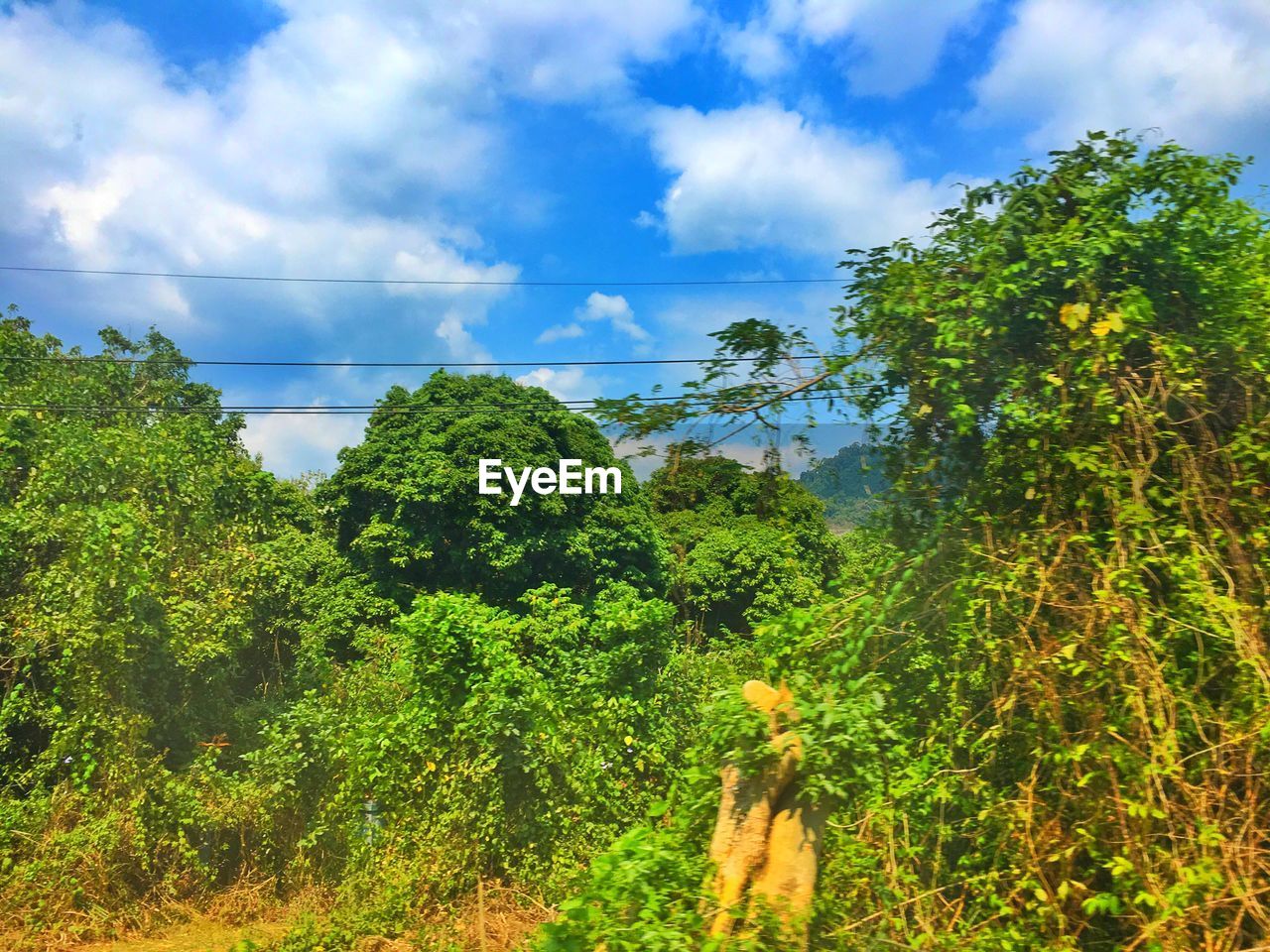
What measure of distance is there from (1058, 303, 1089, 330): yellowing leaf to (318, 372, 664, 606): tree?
13.7m

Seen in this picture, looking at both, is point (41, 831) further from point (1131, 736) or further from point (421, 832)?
point (1131, 736)

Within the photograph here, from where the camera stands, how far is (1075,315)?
3.95 m

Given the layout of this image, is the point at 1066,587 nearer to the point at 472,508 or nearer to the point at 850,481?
the point at 850,481

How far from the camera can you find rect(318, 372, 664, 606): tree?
679 inches

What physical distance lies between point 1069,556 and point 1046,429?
1.75 feet

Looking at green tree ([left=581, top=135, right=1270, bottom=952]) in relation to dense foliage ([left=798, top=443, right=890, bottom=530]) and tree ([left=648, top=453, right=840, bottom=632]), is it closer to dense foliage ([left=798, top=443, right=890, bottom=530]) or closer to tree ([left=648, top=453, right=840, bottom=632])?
dense foliage ([left=798, top=443, right=890, bottom=530])

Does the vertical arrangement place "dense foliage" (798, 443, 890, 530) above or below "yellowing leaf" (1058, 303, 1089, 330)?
below

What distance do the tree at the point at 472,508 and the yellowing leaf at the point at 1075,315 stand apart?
13.7m

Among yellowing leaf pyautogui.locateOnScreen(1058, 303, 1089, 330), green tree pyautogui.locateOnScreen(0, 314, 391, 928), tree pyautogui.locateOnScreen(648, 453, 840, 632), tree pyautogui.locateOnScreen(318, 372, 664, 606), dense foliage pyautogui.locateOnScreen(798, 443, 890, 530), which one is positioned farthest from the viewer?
tree pyautogui.locateOnScreen(648, 453, 840, 632)

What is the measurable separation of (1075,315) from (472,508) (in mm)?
14309

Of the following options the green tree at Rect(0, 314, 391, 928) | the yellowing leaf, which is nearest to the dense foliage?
the yellowing leaf

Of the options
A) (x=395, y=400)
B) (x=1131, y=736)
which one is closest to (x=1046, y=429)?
(x=1131, y=736)

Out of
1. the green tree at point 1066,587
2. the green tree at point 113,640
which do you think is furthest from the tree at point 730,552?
the green tree at point 1066,587

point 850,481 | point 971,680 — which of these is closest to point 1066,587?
point 971,680
